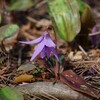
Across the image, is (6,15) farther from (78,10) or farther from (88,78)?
(88,78)

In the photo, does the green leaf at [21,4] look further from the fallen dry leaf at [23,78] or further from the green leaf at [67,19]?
the fallen dry leaf at [23,78]

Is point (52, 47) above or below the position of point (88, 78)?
above

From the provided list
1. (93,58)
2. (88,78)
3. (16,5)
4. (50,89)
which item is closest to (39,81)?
(50,89)

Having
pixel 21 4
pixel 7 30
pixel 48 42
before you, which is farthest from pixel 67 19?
pixel 21 4

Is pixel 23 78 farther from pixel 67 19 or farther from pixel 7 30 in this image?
pixel 67 19

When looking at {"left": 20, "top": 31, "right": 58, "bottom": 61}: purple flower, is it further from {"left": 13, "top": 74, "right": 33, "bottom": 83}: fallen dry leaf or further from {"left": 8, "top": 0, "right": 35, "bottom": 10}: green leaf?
{"left": 8, "top": 0, "right": 35, "bottom": 10}: green leaf

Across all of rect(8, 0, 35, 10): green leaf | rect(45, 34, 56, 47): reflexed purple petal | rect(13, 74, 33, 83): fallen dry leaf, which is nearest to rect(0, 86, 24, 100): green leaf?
rect(13, 74, 33, 83): fallen dry leaf
